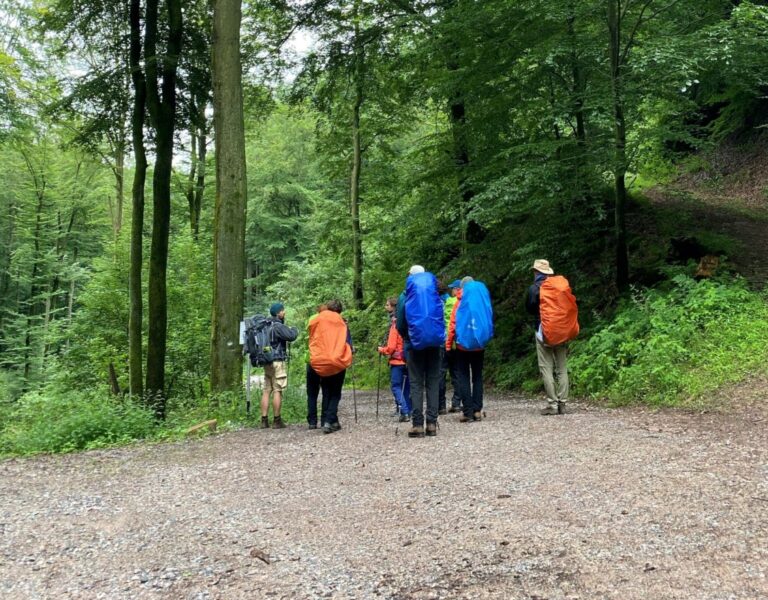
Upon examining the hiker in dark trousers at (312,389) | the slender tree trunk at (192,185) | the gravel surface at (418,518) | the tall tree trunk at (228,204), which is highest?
the slender tree trunk at (192,185)

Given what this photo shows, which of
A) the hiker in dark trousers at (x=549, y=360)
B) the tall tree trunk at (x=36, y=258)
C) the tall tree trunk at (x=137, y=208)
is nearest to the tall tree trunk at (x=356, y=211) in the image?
the tall tree trunk at (x=137, y=208)

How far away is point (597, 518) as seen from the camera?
3.44 meters

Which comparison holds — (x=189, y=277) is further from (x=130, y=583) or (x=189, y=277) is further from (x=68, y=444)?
(x=130, y=583)

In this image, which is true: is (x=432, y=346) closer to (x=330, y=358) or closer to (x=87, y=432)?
(x=330, y=358)

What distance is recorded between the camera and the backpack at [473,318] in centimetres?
730

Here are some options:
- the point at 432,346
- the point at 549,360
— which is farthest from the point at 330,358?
the point at 549,360

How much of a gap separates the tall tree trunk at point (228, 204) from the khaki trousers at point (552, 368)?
457 centimetres

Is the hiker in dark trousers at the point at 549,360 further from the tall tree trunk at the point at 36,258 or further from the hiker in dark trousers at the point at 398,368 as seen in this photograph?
the tall tree trunk at the point at 36,258

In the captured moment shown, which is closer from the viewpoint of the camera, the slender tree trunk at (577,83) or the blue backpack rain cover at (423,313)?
the blue backpack rain cover at (423,313)

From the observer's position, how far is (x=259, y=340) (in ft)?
25.6

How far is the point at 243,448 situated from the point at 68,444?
224cm

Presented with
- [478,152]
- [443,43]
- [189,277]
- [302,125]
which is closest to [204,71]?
[443,43]

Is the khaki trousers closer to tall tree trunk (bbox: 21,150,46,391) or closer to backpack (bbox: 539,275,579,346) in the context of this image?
backpack (bbox: 539,275,579,346)

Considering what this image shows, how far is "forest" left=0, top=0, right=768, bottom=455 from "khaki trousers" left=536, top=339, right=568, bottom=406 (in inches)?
33.2
